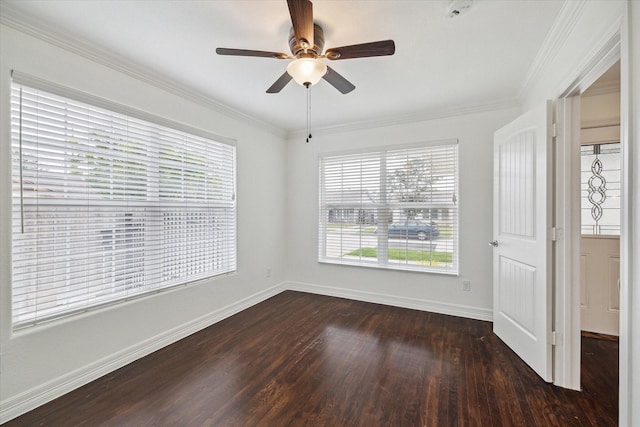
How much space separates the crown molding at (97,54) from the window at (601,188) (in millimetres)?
3933

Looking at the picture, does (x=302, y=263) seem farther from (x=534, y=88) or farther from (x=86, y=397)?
(x=534, y=88)

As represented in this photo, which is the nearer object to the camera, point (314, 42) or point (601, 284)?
point (314, 42)

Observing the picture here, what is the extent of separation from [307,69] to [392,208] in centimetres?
235

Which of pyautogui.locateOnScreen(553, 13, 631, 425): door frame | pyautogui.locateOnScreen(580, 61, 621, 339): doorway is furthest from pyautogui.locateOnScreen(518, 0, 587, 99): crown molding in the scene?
pyautogui.locateOnScreen(580, 61, 621, 339): doorway

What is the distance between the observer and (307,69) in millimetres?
1734

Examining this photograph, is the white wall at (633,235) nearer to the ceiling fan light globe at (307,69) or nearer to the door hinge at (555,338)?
the door hinge at (555,338)

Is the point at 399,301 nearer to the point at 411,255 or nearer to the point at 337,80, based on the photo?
the point at 411,255

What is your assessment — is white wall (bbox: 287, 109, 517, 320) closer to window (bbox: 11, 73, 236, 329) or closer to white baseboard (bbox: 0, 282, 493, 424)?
white baseboard (bbox: 0, 282, 493, 424)

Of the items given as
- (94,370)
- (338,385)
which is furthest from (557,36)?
(94,370)

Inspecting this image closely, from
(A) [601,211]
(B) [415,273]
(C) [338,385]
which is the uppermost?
(A) [601,211]

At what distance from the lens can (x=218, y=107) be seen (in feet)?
10.0

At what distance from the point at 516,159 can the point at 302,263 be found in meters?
3.00

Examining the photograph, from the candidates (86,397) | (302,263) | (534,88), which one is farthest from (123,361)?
(534,88)

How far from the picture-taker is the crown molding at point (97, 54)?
1672 mm
